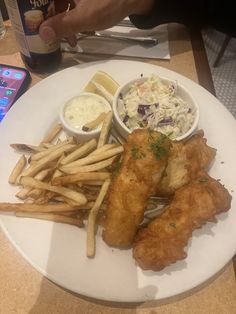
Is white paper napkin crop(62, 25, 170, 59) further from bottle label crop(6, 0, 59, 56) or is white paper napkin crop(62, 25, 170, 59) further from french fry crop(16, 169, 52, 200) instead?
french fry crop(16, 169, 52, 200)

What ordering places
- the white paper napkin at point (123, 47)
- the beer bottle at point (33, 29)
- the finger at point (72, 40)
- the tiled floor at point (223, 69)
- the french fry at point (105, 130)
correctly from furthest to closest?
the tiled floor at point (223, 69), the white paper napkin at point (123, 47), the finger at point (72, 40), the beer bottle at point (33, 29), the french fry at point (105, 130)

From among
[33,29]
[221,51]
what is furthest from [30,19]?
[221,51]

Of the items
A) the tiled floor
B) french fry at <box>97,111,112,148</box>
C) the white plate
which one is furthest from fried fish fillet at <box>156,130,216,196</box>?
the tiled floor

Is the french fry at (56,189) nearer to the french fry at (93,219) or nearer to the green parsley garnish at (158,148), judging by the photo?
the french fry at (93,219)

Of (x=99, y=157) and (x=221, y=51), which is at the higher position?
(x=99, y=157)

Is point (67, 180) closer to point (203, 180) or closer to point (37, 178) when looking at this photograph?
point (37, 178)

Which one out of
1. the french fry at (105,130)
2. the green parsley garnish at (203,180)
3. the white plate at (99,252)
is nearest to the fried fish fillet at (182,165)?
the green parsley garnish at (203,180)
